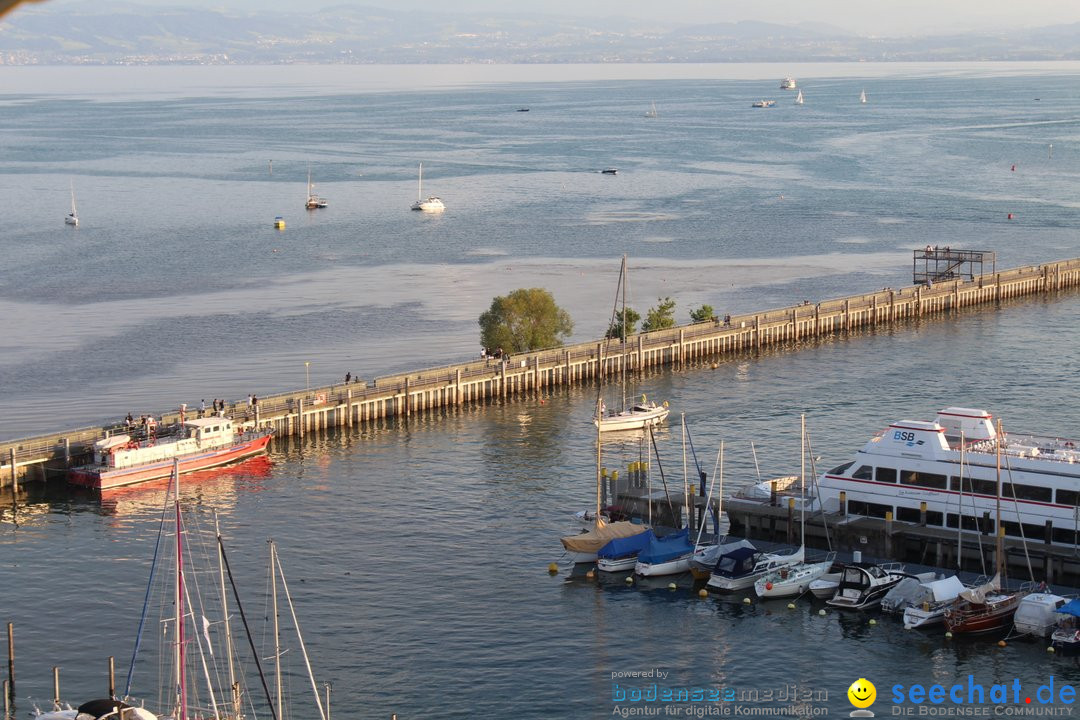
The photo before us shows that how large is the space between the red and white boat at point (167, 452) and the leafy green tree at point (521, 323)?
58.4 ft

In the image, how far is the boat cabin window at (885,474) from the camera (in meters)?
44.9

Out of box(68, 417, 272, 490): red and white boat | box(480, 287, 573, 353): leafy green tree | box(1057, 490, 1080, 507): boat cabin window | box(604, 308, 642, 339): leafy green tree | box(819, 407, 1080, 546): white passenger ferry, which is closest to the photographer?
box(1057, 490, 1080, 507): boat cabin window

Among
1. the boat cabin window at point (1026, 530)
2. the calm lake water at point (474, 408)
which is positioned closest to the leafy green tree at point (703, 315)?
the calm lake water at point (474, 408)

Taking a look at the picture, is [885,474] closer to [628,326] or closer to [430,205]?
[628,326]

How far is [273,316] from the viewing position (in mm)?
92625

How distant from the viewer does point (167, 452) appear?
5766 cm

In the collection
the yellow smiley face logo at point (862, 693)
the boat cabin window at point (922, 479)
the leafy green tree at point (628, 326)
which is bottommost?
the yellow smiley face logo at point (862, 693)

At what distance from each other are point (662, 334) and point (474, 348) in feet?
35.2

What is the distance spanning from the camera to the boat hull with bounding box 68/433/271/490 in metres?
55.4

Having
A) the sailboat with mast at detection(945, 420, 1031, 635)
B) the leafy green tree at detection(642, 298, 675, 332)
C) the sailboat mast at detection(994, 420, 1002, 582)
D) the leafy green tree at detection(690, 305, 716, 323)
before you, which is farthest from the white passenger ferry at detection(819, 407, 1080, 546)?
the leafy green tree at detection(690, 305, 716, 323)

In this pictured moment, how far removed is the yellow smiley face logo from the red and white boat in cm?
2762

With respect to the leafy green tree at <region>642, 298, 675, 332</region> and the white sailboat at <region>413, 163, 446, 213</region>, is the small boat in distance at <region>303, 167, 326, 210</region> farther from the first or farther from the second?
the leafy green tree at <region>642, 298, 675, 332</region>

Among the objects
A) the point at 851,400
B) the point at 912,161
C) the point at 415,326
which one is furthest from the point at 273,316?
the point at 912,161

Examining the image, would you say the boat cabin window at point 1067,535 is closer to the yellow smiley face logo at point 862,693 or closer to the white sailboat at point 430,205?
the yellow smiley face logo at point 862,693
